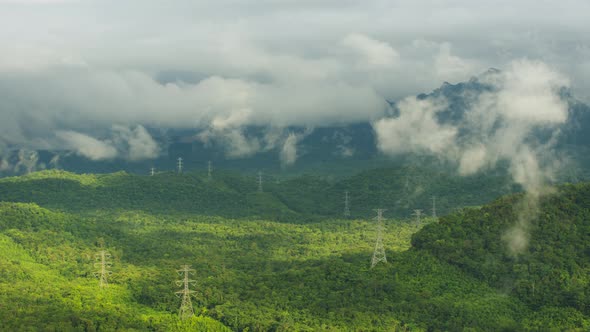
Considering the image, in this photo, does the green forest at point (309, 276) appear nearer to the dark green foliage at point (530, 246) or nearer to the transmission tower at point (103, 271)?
the dark green foliage at point (530, 246)

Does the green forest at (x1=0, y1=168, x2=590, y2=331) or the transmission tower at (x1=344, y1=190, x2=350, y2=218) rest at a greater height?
the green forest at (x1=0, y1=168, x2=590, y2=331)

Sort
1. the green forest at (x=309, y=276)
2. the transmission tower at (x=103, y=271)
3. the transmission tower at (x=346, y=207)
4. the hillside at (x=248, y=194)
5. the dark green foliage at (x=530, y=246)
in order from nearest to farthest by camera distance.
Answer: the green forest at (x=309, y=276), the dark green foliage at (x=530, y=246), the transmission tower at (x=103, y=271), the hillside at (x=248, y=194), the transmission tower at (x=346, y=207)

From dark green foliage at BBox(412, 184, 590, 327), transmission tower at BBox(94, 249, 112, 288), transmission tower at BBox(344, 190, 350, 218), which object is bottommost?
transmission tower at BBox(344, 190, 350, 218)

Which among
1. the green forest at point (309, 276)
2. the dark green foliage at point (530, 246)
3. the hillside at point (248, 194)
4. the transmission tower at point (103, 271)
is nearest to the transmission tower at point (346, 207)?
the hillside at point (248, 194)

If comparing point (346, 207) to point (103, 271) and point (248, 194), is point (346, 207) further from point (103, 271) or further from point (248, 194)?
point (103, 271)

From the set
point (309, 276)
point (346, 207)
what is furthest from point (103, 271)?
point (346, 207)

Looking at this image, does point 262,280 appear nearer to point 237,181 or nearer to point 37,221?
point 37,221

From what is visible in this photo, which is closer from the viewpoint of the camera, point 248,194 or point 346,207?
point 346,207

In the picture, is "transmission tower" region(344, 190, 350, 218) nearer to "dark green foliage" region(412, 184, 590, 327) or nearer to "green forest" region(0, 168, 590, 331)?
"green forest" region(0, 168, 590, 331)

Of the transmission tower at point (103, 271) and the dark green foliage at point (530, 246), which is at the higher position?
the dark green foliage at point (530, 246)

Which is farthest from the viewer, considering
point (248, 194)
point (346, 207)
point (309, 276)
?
point (248, 194)

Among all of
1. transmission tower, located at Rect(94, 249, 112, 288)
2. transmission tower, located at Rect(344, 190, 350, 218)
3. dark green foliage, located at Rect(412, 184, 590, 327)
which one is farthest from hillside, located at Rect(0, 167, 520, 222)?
dark green foliage, located at Rect(412, 184, 590, 327)

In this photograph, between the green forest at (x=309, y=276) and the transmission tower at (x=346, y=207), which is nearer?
the green forest at (x=309, y=276)
